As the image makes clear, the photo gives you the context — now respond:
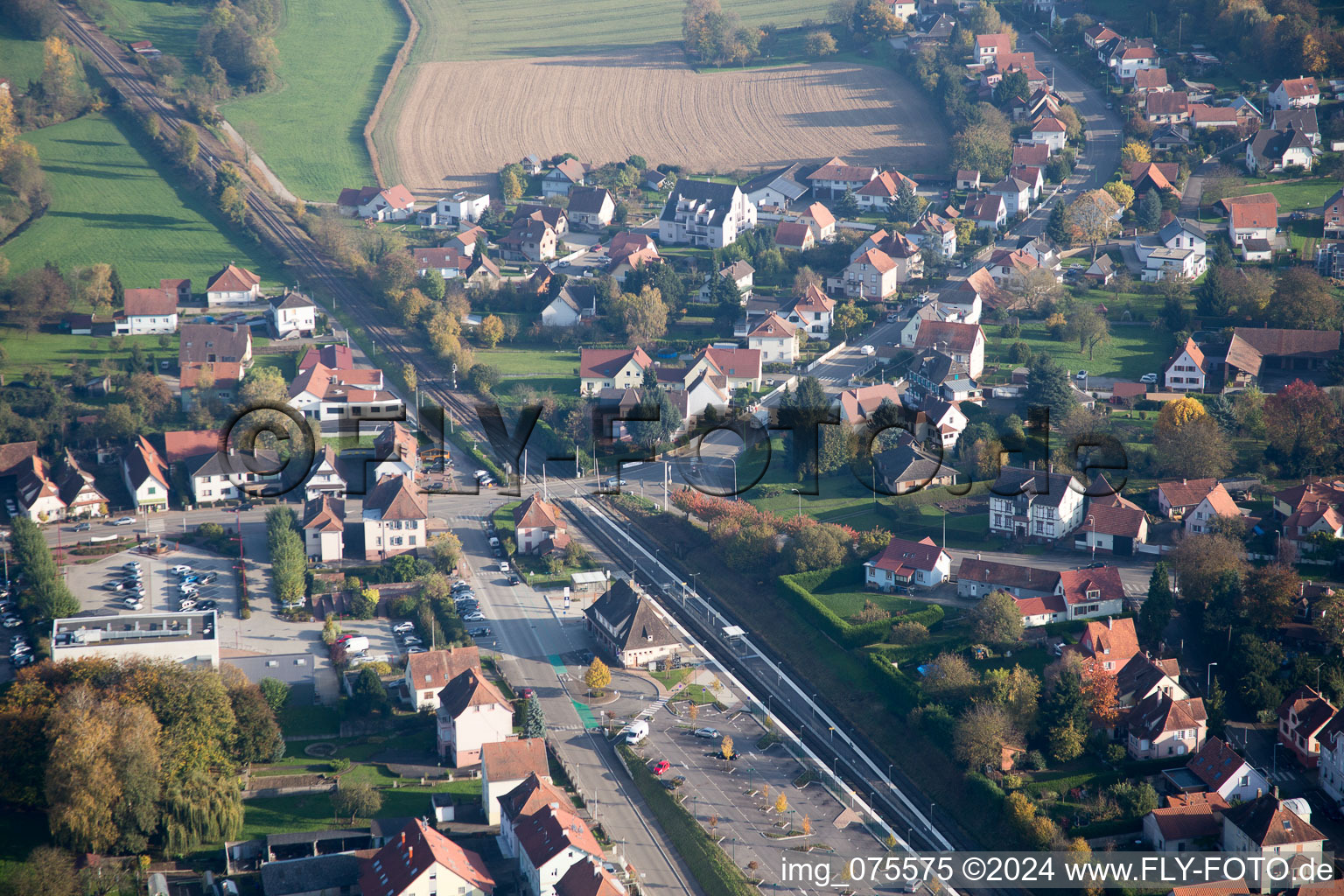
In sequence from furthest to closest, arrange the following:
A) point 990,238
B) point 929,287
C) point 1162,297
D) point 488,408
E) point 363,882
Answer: point 990,238 < point 929,287 < point 1162,297 < point 488,408 < point 363,882

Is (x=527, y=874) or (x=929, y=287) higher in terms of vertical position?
(x=929, y=287)

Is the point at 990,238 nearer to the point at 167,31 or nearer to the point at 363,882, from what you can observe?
the point at 363,882

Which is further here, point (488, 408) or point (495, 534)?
point (488, 408)

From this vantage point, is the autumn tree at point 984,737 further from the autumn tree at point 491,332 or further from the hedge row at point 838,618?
the autumn tree at point 491,332

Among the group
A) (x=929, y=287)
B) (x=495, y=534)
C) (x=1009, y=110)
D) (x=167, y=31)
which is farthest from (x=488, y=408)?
(x=167, y=31)

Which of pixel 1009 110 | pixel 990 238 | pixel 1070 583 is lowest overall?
pixel 1070 583

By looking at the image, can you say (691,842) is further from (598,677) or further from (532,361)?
(532,361)

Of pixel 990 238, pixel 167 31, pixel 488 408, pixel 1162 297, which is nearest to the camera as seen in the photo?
pixel 488 408
